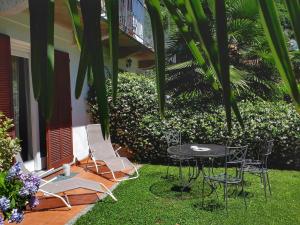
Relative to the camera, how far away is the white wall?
7.18m

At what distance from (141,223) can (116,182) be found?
2456mm

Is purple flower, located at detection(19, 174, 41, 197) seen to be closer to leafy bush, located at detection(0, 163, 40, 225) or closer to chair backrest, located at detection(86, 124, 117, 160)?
leafy bush, located at detection(0, 163, 40, 225)

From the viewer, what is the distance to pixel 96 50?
1.68ft

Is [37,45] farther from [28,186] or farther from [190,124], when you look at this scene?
[190,124]

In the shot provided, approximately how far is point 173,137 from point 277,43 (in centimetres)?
929

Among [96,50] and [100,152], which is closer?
[96,50]

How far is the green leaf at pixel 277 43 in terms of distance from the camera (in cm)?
47

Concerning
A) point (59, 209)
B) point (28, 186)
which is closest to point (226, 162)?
point (59, 209)

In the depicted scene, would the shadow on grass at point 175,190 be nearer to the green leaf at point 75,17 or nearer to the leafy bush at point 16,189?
the leafy bush at point 16,189

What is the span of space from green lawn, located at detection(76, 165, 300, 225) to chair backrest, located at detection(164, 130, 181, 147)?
1.71 meters

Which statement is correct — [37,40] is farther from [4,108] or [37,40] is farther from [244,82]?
[244,82]

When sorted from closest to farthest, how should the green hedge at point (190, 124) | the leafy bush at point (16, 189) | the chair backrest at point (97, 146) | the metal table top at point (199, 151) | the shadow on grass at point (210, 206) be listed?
the leafy bush at point (16, 189) → the shadow on grass at point (210, 206) → the metal table top at point (199, 151) → the chair backrest at point (97, 146) → the green hedge at point (190, 124)

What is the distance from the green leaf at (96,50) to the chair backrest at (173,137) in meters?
8.94

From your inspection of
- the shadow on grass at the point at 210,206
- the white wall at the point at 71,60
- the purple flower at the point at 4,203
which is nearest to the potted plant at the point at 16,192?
the purple flower at the point at 4,203
